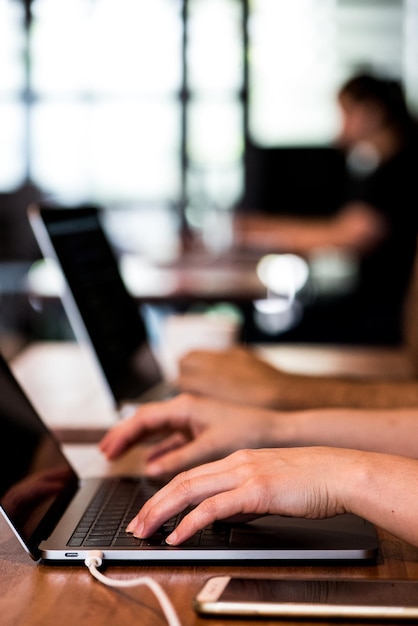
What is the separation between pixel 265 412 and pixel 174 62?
18.9 feet

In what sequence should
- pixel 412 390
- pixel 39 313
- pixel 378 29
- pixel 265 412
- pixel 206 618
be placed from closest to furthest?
pixel 206 618 < pixel 265 412 < pixel 412 390 < pixel 39 313 < pixel 378 29

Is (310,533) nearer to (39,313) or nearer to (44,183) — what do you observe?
(39,313)

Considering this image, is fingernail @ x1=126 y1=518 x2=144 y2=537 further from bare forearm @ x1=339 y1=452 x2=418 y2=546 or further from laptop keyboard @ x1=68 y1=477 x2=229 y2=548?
bare forearm @ x1=339 y1=452 x2=418 y2=546

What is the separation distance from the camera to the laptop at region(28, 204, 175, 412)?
158 cm

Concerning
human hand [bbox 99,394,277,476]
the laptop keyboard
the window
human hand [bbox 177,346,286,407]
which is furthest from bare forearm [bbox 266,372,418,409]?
the window

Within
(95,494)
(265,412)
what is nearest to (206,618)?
(95,494)

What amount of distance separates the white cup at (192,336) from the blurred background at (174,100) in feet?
12.9

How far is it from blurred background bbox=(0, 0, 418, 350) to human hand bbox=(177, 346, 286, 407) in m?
4.90

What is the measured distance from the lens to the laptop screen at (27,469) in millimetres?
953

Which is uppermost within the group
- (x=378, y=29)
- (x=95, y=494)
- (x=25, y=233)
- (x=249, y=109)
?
(x=95, y=494)

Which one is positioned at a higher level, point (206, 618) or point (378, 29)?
point (206, 618)

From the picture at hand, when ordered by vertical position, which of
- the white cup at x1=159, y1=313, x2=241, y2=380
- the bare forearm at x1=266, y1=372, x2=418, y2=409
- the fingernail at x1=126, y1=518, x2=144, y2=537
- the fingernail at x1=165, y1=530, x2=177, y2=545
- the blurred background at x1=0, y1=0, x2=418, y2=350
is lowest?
the blurred background at x1=0, y1=0, x2=418, y2=350

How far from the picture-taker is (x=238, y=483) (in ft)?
3.01

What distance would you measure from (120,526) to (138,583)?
0.16 metres
